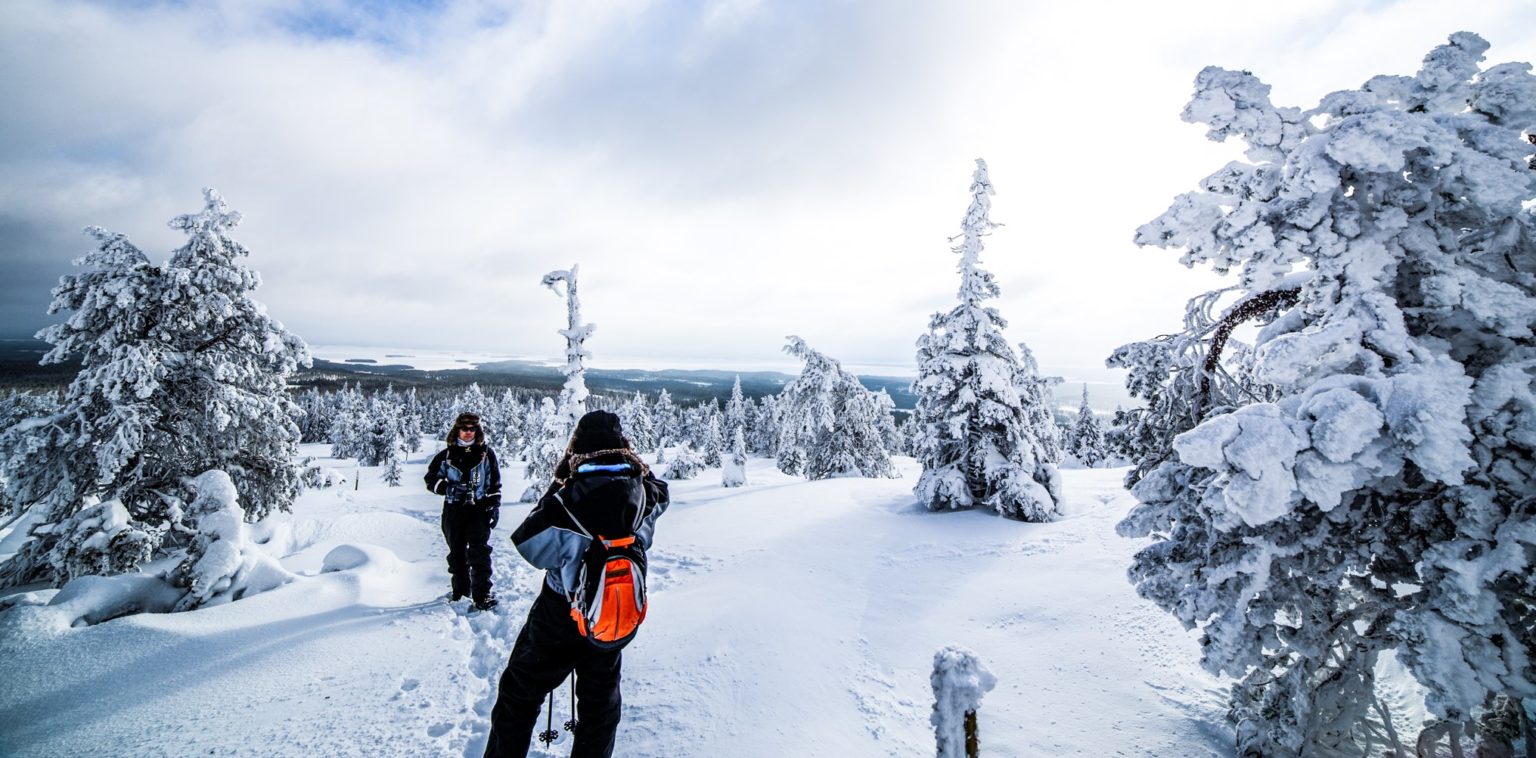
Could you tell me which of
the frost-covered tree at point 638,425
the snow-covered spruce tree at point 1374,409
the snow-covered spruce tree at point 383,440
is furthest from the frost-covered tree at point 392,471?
the snow-covered spruce tree at point 1374,409

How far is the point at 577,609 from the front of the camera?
330cm

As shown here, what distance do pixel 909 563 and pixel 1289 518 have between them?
5.96 metres

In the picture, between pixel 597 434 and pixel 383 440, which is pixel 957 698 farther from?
pixel 383 440

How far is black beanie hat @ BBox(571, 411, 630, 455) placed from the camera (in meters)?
3.57

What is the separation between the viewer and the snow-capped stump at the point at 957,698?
291 centimetres

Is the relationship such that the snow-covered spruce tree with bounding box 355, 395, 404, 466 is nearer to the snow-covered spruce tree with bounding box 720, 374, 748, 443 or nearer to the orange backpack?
the snow-covered spruce tree with bounding box 720, 374, 748, 443

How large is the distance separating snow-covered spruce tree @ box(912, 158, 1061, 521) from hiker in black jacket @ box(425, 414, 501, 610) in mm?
9526

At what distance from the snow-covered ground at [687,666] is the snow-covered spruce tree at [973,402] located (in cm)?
374

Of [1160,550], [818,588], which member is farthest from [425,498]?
[1160,550]

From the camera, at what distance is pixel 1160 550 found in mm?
4168

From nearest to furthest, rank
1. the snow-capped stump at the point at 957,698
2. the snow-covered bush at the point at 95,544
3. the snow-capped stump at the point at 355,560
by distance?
1. the snow-capped stump at the point at 957,698
2. the snow-covered bush at the point at 95,544
3. the snow-capped stump at the point at 355,560

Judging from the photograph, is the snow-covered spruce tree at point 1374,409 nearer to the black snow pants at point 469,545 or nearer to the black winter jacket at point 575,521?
the black winter jacket at point 575,521

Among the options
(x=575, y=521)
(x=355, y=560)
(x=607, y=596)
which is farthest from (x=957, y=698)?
(x=355, y=560)

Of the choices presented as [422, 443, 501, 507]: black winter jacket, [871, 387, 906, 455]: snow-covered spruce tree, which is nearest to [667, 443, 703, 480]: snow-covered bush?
A: [871, 387, 906, 455]: snow-covered spruce tree
